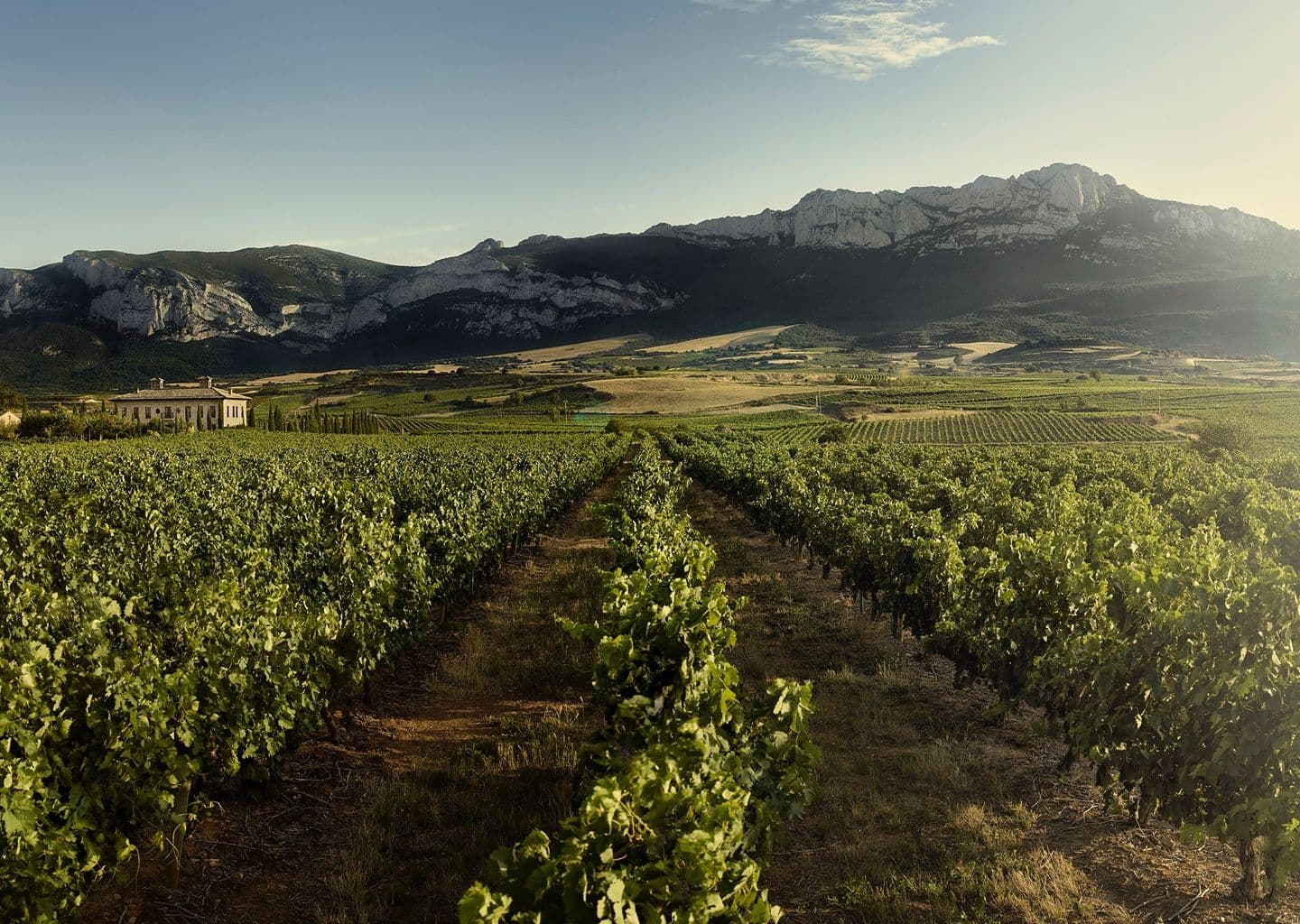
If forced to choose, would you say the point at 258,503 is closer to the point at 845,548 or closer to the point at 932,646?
the point at 845,548

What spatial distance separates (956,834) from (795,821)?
1.73 m

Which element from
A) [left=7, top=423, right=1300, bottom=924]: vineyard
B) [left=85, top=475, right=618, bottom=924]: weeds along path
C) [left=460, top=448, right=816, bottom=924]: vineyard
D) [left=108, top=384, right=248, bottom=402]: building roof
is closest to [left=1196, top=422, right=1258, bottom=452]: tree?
[left=7, top=423, right=1300, bottom=924]: vineyard

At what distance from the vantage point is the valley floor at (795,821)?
6.95 metres

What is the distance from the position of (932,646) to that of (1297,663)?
18.0ft

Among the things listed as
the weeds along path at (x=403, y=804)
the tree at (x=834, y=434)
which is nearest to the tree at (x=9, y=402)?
the tree at (x=834, y=434)

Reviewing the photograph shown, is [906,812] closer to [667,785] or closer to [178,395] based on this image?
[667,785]

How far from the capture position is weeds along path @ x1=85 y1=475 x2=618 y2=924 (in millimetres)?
7035

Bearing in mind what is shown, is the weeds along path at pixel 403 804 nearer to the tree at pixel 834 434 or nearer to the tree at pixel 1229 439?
the tree at pixel 834 434

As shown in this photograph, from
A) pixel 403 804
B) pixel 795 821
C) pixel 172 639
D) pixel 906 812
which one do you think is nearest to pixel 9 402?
pixel 172 639

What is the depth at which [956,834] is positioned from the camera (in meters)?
8.06

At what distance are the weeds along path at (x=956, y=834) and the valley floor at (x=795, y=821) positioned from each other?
0.9 inches

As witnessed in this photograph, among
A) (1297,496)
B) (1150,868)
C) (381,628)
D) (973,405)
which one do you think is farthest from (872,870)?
(973,405)

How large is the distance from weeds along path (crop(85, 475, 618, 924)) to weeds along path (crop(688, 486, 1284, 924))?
3094 mm

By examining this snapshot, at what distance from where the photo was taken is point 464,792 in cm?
901
